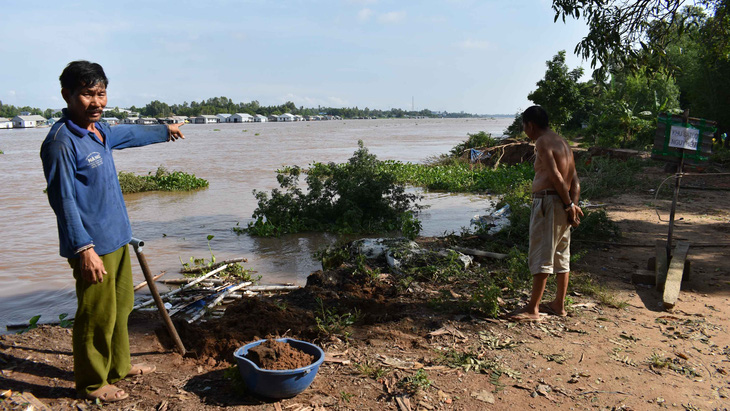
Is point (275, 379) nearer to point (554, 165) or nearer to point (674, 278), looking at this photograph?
point (554, 165)

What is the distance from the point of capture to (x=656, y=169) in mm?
14727

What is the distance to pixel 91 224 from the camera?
9.93ft

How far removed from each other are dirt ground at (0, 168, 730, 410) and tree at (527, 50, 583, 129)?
20.9 m

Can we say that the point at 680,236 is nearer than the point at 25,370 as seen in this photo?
No

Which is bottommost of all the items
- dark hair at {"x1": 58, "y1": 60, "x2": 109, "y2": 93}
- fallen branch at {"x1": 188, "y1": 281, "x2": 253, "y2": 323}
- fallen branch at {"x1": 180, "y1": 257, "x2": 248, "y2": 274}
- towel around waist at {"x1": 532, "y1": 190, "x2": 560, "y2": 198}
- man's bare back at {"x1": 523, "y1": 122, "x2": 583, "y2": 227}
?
fallen branch at {"x1": 180, "y1": 257, "x2": 248, "y2": 274}

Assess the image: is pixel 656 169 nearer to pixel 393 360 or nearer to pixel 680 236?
pixel 680 236

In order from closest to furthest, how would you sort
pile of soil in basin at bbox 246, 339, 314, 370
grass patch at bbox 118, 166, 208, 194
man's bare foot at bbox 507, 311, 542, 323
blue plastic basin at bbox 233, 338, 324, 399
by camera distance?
blue plastic basin at bbox 233, 338, 324, 399
pile of soil in basin at bbox 246, 339, 314, 370
man's bare foot at bbox 507, 311, 542, 323
grass patch at bbox 118, 166, 208, 194

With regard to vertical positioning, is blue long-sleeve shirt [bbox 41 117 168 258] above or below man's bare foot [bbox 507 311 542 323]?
above

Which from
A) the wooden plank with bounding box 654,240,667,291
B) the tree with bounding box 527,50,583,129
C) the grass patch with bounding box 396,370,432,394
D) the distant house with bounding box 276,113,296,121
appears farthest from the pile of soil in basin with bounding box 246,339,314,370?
the distant house with bounding box 276,113,296,121

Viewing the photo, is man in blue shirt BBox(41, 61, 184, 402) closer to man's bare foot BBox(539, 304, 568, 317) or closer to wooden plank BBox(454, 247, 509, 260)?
man's bare foot BBox(539, 304, 568, 317)

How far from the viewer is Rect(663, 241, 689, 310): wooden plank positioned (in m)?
4.87

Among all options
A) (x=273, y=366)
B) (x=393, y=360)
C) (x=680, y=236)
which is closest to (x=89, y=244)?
(x=273, y=366)

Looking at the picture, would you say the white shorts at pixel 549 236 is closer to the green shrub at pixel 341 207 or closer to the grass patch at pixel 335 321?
the grass patch at pixel 335 321

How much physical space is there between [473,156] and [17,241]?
51.7 feet
